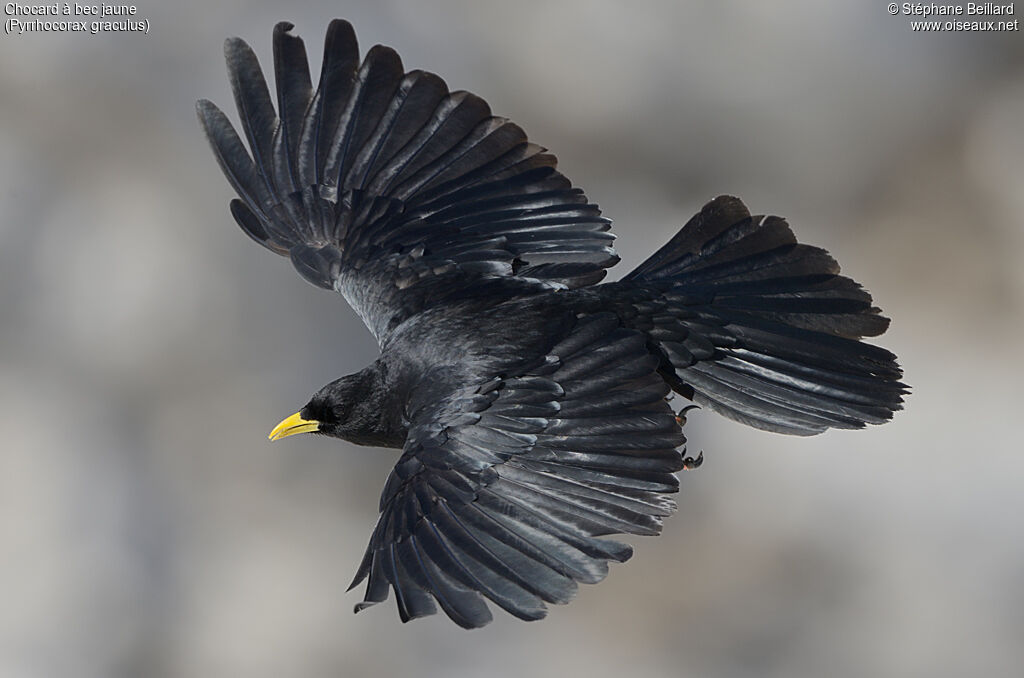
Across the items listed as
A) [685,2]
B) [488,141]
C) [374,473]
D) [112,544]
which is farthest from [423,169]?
[685,2]

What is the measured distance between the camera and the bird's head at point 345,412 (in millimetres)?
5066

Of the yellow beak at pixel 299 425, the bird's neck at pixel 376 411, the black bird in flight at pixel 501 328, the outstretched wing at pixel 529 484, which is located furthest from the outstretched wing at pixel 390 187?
the outstretched wing at pixel 529 484

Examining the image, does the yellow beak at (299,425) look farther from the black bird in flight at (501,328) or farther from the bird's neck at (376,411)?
the bird's neck at (376,411)

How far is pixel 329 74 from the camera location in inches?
222

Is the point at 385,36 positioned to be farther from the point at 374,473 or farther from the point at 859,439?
the point at 859,439

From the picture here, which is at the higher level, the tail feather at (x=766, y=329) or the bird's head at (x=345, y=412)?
the tail feather at (x=766, y=329)

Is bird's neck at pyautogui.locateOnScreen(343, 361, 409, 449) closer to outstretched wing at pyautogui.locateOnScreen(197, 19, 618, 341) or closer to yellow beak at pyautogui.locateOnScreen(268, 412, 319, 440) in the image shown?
yellow beak at pyautogui.locateOnScreen(268, 412, 319, 440)

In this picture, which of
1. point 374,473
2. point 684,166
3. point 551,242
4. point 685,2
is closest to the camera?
point 551,242

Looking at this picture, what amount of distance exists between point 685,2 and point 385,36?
224cm

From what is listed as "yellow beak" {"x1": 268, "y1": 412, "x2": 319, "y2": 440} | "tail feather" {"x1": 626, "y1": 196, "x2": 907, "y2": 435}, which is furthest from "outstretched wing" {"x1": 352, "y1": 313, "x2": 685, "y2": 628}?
"yellow beak" {"x1": 268, "y1": 412, "x2": 319, "y2": 440}

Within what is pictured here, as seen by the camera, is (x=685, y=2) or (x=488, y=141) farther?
(x=685, y=2)

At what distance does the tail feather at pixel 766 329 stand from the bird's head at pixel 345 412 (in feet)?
3.37

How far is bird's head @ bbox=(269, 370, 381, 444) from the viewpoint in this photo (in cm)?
507

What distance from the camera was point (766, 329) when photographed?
504cm
